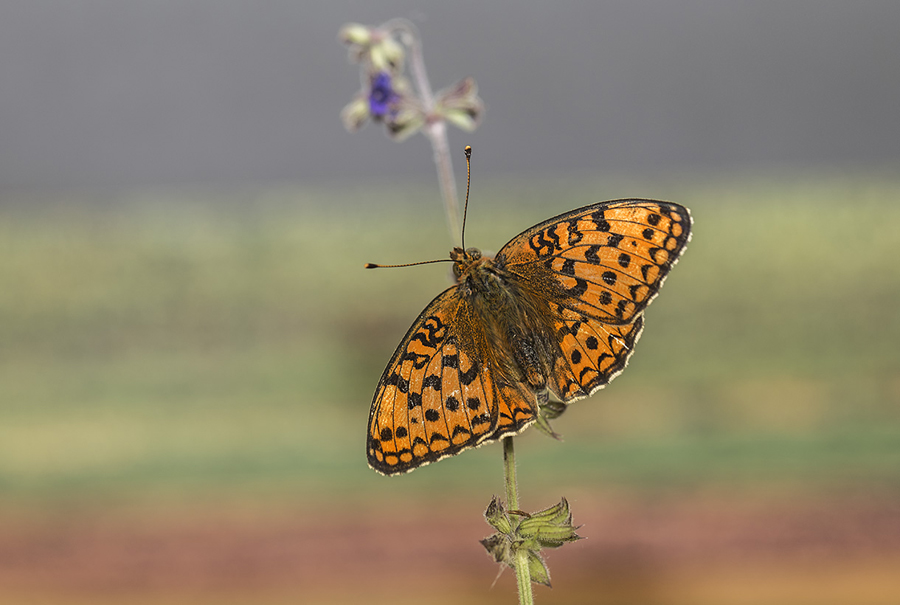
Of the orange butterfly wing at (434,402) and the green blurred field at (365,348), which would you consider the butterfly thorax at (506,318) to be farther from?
the green blurred field at (365,348)

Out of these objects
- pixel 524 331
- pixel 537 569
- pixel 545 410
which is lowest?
pixel 537 569

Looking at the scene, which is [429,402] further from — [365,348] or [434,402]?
[365,348]

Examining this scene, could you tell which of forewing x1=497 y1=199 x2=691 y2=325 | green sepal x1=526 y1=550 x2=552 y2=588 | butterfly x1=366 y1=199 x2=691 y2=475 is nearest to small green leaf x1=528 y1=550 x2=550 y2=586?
green sepal x1=526 y1=550 x2=552 y2=588

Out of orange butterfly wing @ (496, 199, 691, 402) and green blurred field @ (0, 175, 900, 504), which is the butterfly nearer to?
orange butterfly wing @ (496, 199, 691, 402)

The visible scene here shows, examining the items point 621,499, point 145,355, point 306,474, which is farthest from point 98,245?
point 621,499

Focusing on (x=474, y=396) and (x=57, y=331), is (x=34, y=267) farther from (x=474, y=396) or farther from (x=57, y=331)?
(x=474, y=396)

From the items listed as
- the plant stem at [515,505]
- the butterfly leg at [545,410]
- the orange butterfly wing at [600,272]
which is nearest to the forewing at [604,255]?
the orange butterfly wing at [600,272]

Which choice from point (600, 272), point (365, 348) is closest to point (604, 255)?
point (600, 272)

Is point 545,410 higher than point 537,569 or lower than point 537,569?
higher
